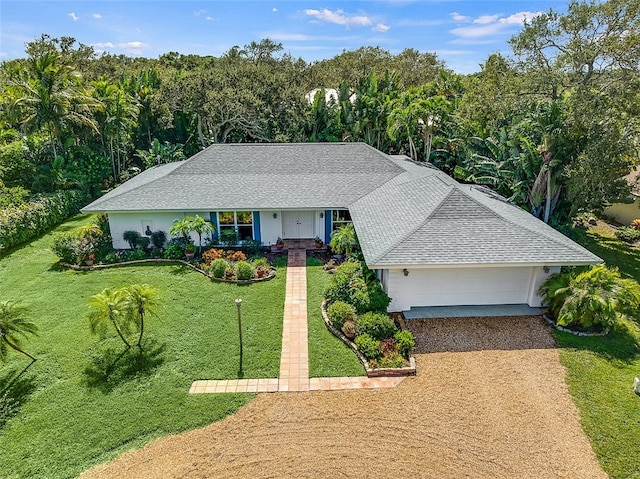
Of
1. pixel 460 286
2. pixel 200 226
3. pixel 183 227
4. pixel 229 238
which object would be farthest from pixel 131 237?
pixel 460 286

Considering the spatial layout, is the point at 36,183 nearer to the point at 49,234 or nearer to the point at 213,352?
the point at 49,234

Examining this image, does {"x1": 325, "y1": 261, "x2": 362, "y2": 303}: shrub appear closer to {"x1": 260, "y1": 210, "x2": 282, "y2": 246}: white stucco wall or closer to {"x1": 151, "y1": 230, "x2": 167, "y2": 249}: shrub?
{"x1": 260, "y1": 210, "x2": 282, "y2": 246}: white stucco wall

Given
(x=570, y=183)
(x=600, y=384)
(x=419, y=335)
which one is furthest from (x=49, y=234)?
(x=570, y=183)

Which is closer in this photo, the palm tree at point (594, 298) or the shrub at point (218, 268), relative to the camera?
the palm tree at point (594, 298)

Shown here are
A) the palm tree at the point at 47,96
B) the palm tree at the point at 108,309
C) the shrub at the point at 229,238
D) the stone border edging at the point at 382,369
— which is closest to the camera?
the palm tree at the point at 108,309

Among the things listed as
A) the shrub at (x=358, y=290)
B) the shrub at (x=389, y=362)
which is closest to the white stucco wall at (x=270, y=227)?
the shrub at (x=358, y=290)

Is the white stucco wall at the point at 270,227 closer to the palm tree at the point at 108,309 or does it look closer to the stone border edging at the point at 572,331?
the palm tree at the point at 108,309

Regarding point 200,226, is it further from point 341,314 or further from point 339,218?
point 341,314
